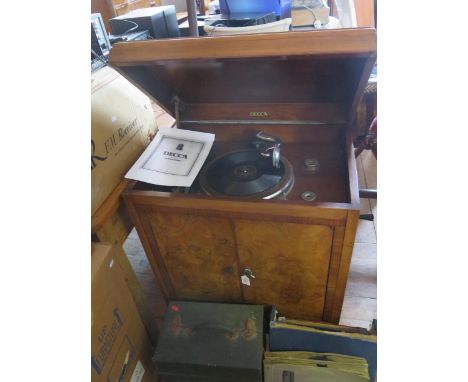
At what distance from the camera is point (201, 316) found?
45.4 inches

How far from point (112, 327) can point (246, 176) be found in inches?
25.7

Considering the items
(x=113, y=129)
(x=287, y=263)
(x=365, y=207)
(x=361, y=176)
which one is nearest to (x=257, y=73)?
(x=113, y=129)

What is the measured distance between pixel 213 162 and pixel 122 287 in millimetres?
551

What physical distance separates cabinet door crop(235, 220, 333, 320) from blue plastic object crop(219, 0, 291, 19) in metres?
0.89

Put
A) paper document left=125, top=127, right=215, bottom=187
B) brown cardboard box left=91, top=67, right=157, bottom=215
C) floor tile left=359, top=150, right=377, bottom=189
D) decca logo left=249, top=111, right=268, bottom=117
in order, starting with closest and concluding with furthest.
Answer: brown cardboard box left=91, top=67, right=157, bottom=215, paper document left=125, top=127, right=215, bottom=187, decca logo left=249, top=111, right=268, bottom=117, floor tile left=359, top=150, right=377, bottom=189

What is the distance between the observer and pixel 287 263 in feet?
3.57

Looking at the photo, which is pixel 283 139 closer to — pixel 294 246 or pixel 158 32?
pixel 294 246

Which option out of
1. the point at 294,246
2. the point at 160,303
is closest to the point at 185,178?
the point at 294,246

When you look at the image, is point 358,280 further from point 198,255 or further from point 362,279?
point 198,255

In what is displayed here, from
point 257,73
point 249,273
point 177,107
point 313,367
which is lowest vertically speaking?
point 313,367

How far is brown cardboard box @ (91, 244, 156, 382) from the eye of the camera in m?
0.86

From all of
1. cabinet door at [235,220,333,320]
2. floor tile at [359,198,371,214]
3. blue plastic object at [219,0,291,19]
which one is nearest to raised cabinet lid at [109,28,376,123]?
blue plastic object at [219,0,291,19]

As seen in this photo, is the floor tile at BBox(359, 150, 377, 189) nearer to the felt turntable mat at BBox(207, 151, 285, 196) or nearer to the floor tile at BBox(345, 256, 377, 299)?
the floor tile at BBox(345, 256, 377, 299)

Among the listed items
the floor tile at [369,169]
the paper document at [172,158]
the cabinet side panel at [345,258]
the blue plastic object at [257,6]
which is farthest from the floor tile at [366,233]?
the blue plastic object at [257,6]
